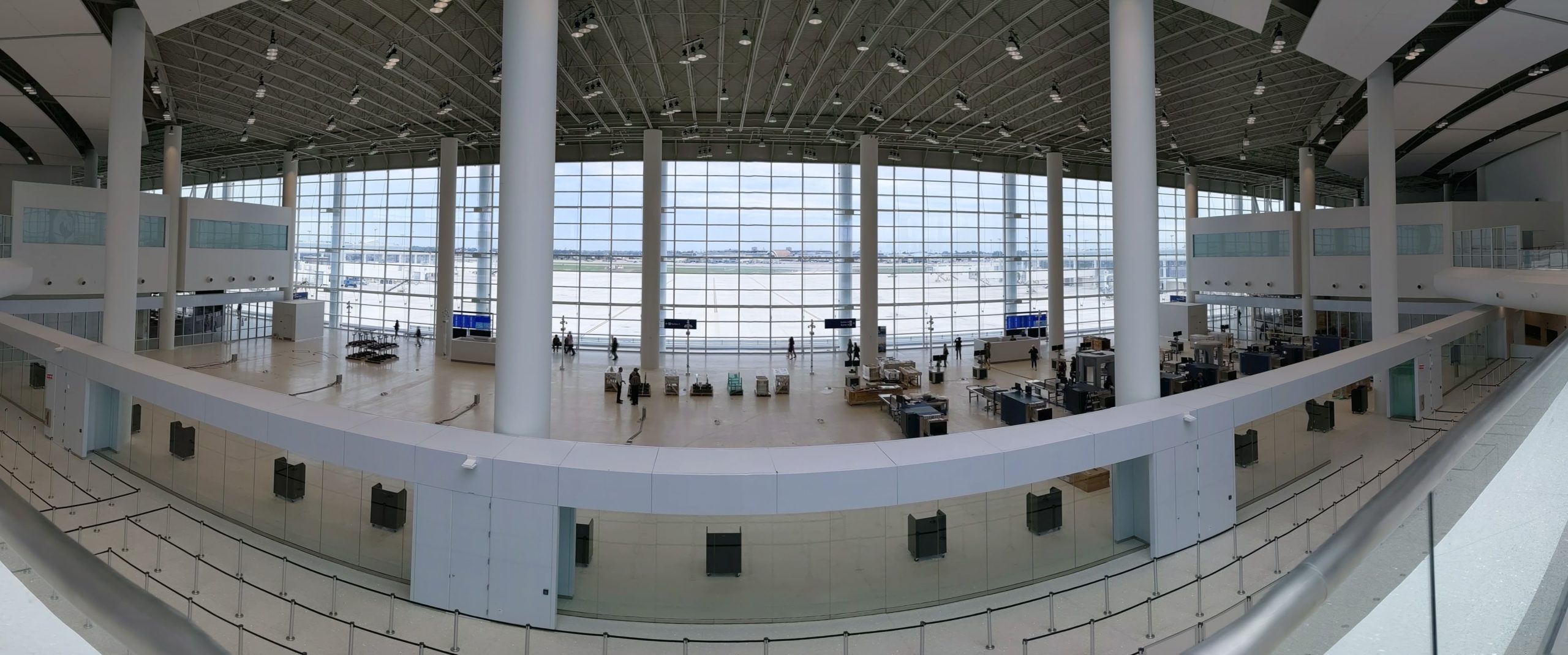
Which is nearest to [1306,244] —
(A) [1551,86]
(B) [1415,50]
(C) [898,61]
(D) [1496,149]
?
(D) [1496,149]

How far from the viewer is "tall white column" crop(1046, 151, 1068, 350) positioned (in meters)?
31.4

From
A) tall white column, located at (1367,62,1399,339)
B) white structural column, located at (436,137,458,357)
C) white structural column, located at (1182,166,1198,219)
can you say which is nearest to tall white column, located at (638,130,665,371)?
white structural column, located at (436,137,458,357)

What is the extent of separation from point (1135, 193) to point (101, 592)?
12465 mm

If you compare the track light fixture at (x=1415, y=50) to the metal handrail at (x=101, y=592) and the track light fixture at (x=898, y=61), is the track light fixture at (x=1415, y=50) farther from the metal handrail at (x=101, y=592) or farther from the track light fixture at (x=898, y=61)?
the metal handrail at (x=101, y=592)

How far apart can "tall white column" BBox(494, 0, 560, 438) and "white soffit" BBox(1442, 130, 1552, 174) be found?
1281 inches

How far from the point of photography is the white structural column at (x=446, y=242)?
2984 centimetres

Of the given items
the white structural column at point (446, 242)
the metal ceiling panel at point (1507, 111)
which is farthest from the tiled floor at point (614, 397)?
the metal ceiling panel at point (1507, 111)

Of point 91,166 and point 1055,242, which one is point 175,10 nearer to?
point 91,166

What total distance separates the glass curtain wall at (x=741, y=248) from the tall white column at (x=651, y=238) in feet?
15.0

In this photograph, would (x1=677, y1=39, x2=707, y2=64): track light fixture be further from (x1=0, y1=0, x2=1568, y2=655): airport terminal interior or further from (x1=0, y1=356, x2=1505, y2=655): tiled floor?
(x1=0, y1=356, x2=1505, y2=655): tiled floor

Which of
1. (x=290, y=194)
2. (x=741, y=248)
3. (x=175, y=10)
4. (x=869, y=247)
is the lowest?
(x=869, y=247)

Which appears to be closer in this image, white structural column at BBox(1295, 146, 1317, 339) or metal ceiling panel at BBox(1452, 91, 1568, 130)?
metal ceiling panel at BBox(1452, 91, 1568, 130)

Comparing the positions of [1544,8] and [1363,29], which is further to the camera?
[1363,29]

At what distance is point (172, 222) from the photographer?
2773cm
